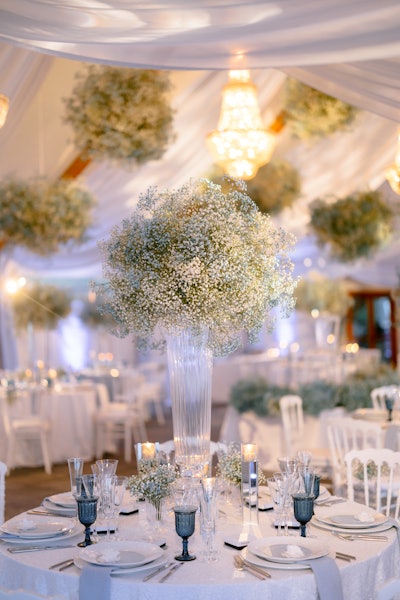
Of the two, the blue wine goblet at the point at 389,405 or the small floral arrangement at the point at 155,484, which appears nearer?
the small floral arrangement at the point at 155,484

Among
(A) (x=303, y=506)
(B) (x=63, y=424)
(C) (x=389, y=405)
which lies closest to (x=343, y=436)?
(C) (x=389, y=405)

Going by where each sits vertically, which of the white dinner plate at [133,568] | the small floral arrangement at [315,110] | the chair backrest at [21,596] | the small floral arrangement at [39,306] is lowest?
the chair backrest at [21,596]

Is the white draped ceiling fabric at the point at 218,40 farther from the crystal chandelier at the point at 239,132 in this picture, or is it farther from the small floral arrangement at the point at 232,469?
the small floral arrangement at the point at 232,469

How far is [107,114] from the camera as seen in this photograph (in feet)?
19.3

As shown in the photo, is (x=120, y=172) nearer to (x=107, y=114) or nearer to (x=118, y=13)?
(x=107, y=114)

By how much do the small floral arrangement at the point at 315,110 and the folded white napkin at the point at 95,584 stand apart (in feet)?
18.2

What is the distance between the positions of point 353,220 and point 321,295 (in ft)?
17.9

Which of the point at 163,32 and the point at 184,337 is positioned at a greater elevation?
the point at 163,32

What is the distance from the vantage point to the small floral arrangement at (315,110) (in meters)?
7.25

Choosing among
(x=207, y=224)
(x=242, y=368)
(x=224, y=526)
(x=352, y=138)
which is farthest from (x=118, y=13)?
(x=242, y=368)

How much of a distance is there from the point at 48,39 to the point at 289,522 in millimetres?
Answer: 2353

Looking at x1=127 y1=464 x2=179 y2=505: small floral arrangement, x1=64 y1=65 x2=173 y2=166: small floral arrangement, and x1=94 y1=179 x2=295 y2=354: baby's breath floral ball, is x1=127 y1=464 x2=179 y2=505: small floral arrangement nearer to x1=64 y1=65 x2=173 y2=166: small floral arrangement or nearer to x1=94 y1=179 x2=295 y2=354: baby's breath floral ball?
x1=94 y1=179 x2=295 y2=354: baby's breath floral ball

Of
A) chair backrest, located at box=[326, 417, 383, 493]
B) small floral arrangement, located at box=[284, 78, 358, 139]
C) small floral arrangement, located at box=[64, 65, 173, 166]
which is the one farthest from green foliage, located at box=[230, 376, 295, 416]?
small floral arrangement, located at box=[64, 65, 173, 166]

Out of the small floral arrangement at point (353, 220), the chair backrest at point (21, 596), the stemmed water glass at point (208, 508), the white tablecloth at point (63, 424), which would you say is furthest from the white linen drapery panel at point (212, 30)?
the white tablecloth at point (63, 424)
